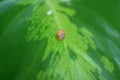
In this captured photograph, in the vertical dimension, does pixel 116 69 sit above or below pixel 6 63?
below

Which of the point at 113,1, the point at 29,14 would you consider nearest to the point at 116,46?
the point at 113,1

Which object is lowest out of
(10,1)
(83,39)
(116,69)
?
(116,69)

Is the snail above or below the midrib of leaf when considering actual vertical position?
below

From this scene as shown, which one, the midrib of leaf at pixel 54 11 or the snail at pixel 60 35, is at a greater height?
the midrib of leaf at pixel 54 11

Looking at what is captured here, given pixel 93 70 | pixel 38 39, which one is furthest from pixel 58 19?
pixel 93 70

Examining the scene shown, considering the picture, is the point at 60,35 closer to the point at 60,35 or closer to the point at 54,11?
the point at 60,35

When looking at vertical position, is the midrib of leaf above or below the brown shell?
above

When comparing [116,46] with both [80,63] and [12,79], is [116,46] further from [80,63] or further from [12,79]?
[12,79]
